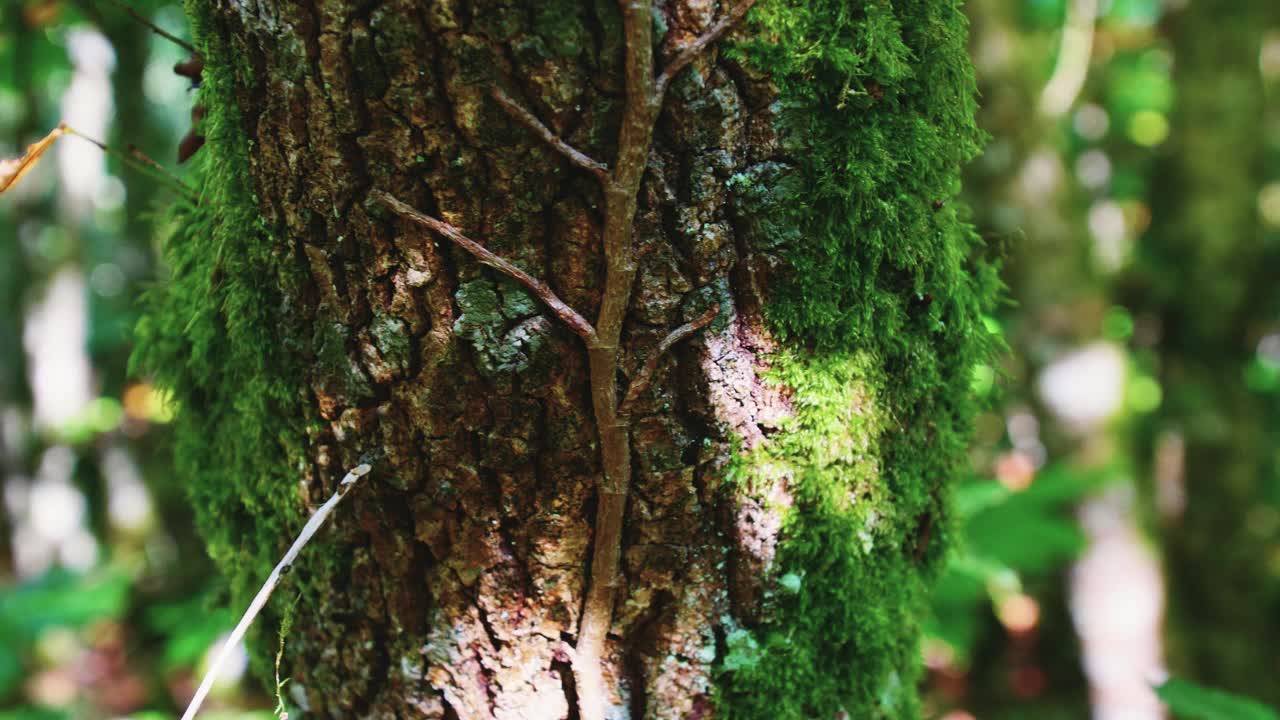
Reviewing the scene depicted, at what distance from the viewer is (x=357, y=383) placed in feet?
3.41

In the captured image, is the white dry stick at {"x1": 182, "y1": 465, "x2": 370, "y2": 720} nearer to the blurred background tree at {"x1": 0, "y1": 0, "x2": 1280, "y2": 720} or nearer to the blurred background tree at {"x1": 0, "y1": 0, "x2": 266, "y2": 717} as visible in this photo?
the blurred background tree at {"x1": 0, "y1": 0, "x2": 1280, "y2": 720}

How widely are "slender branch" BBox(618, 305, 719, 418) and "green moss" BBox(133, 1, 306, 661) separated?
0.49 metres

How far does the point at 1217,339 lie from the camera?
185 inches

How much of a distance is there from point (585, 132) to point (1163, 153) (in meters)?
5.26

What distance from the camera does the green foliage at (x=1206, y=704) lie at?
1985mm

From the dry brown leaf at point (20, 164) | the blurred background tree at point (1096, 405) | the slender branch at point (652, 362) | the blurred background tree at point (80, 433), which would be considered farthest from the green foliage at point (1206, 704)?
the blurred background tree at point (80, 433)

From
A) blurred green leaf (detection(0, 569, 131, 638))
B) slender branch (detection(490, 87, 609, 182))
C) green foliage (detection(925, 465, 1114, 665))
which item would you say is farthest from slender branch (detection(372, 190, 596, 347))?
blurred green leaf (detection(0, 569, 131, 638))

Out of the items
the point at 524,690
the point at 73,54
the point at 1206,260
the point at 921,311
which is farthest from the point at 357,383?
the point at 73,54

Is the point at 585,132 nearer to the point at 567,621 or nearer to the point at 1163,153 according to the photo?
the point at 567,621

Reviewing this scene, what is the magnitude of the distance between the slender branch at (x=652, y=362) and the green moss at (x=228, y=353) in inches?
19.1

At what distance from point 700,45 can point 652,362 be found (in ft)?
1.30

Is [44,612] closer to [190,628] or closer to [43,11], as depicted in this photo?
[190,628]

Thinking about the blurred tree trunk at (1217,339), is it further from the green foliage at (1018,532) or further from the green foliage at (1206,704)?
the green foliage at (1206,704)

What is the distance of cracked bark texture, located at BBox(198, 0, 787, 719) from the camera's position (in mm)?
920
